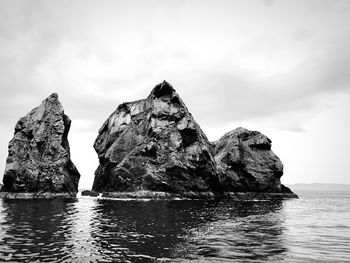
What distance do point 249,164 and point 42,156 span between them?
3097 inches

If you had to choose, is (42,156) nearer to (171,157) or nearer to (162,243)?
(171,157)

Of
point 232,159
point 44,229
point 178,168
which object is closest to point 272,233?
point 44,229

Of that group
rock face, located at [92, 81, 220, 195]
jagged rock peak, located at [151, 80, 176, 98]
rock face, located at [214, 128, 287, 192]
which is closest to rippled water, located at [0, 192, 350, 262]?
rock face, located at [92, 81, 220, 195]

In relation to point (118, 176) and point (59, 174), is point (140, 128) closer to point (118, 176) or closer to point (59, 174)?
point (118, 176)

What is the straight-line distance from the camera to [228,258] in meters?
19.0

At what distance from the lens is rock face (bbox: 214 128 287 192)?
12512cm

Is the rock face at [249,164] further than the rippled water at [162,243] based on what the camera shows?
Yes

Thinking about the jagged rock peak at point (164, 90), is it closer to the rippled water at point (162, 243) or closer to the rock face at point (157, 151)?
the rock face at point (157, 151)

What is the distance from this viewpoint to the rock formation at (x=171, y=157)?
94375mm

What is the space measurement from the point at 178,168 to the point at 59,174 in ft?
113

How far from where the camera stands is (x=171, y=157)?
97.0 m

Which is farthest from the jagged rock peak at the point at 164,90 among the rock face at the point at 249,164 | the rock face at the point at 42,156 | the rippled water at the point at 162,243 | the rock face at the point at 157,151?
the rippled water at the point at 162,243

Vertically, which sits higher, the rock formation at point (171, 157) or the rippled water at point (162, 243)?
the rock formation at point (171, 157)

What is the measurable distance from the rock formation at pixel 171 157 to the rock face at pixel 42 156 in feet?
49.7
